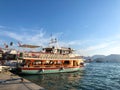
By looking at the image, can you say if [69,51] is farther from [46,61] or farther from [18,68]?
[18,68]

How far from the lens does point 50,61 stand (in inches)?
1639

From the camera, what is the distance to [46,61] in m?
40.5

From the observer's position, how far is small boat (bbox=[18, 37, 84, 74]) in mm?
35312

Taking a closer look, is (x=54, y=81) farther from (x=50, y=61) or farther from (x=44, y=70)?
(x=50, y=61)

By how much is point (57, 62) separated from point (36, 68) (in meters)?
7.87

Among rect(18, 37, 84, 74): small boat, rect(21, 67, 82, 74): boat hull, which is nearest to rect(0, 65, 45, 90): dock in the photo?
rect(21, 67, 82, 74): boat hull

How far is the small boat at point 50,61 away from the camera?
3531 cm

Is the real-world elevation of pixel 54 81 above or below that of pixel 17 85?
below

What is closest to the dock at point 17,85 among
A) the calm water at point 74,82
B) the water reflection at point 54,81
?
the calm water at point 74,82

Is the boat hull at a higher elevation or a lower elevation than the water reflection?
higher

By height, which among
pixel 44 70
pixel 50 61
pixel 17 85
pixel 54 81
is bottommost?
pixel 54 81

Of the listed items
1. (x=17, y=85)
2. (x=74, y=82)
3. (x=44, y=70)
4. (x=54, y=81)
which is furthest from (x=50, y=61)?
(x=17, y=85)

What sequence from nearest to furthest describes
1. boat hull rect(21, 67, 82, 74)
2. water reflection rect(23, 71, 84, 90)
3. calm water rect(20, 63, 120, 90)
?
water reflection rect(23, 71, 84, 90), calm water rect(20, 63, 120, 90), boat hull rect(21, 67, 82, 74)

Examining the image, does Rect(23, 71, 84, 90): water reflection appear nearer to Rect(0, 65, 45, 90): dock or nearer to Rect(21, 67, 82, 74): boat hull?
Rect(21, 67, 82, 74): boat hull
